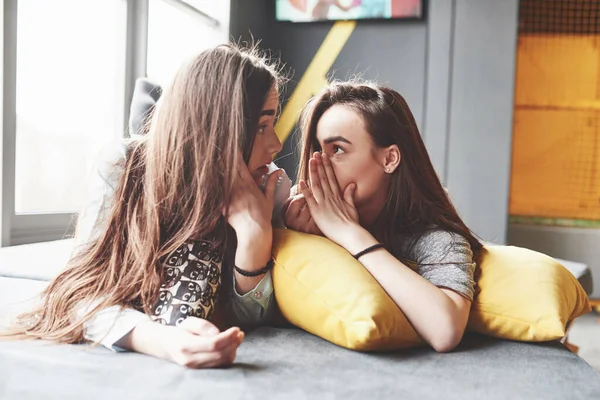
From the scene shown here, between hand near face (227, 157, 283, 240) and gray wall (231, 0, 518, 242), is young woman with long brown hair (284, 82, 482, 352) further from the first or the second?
gray wall (231, 0, 518, 242)

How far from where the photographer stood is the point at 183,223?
1.02 m

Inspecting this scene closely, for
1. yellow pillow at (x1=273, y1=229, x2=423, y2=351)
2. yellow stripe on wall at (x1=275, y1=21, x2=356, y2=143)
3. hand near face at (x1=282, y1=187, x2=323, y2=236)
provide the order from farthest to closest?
1. yellow stripe on wall at (x1=275, y1=21, x2=356, y2=143)
2. hand near face at (x1=282, y1=187, x2=323, y2=236)
3. yellow pillow at (x1=273, y1=229, x2=423, y2=351)

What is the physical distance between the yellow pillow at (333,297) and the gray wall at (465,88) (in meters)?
2.20

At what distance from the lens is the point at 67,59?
2.20 m

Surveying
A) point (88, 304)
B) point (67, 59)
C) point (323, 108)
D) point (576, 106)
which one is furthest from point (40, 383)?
point (576, 106)

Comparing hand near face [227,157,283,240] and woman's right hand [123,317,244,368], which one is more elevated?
hand near face [227,157,283,240]

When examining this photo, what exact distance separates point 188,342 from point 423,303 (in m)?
0.40

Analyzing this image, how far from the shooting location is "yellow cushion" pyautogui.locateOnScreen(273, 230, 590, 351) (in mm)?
942

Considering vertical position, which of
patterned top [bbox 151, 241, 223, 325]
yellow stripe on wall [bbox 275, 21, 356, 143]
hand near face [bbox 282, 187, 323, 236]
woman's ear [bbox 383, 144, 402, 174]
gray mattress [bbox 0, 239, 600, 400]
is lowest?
gray mattress [bbox 0, 239, 600, 400]

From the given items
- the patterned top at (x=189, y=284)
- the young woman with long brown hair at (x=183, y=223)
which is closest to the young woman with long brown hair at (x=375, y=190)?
the young woman with long brown hair at (x=183, y=223)

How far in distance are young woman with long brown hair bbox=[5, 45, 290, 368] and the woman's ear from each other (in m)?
0.25

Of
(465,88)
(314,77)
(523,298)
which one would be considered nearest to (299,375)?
(523,298)

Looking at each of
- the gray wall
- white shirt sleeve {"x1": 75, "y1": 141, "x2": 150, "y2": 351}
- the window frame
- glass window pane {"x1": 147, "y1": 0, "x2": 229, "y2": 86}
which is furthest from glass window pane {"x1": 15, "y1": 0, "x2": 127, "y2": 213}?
white shirt sleeve {"x1": 75, "y1": 141, "x2": 150, "y2": 351}

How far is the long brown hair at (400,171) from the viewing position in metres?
1.20
